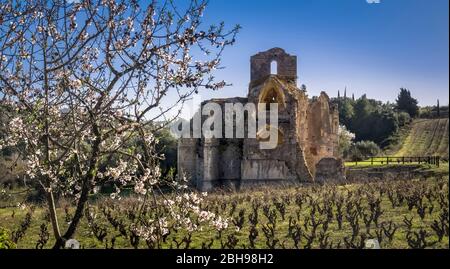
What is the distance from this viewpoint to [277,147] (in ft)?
95.7

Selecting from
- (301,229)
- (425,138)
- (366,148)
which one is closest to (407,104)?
(425,138)

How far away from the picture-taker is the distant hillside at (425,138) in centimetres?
4778

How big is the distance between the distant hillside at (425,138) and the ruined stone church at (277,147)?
16079 millimetres

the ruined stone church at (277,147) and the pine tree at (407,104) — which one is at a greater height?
the pine tree at (407,104)

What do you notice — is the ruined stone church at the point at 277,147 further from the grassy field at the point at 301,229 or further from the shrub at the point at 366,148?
the shrub at the point at 366,148

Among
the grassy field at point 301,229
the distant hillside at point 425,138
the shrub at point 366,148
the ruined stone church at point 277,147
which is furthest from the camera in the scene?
the shrub at point 366,148

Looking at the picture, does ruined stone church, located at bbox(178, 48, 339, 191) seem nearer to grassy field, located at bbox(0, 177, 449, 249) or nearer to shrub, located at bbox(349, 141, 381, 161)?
grassy field, located at bbox(0, 177, 449, 249)

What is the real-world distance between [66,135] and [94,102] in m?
0.74

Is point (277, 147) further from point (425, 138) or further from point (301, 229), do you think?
point (425, 138)

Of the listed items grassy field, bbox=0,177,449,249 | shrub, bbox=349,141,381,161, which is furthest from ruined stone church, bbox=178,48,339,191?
shrub, bbox=349,141,381,161

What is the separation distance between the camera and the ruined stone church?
2869cm

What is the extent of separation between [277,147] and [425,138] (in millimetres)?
29573

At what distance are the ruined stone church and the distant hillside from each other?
1608cm

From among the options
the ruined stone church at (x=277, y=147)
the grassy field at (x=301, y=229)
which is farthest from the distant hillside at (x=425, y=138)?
the grassy field at (x=301, y=229)
